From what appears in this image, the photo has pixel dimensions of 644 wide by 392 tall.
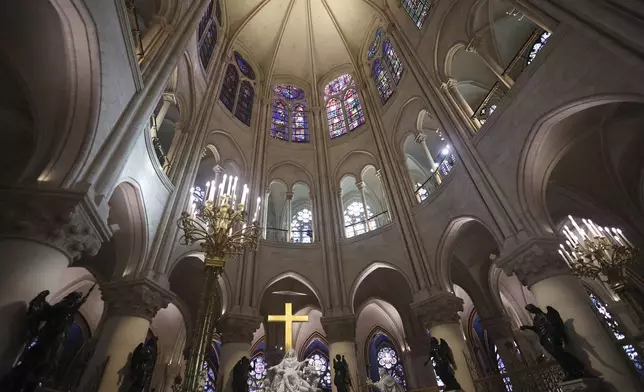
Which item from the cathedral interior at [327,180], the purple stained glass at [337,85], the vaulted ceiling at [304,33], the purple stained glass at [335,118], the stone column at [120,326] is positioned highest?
the vaulted ceiling at [304,33]

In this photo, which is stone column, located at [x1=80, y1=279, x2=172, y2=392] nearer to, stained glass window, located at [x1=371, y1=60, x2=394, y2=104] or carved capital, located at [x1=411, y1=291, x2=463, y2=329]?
carved capital, located at [x1=411, y1=291, x2=463, y2=329]

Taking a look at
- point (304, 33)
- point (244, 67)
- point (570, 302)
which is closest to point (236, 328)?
point (570, 302)

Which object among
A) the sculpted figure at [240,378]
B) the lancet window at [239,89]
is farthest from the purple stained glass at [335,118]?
the sculpted figure at [240,378]

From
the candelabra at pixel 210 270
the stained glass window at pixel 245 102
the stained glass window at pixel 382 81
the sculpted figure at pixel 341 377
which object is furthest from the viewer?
the stained glass window at pixel 245 102

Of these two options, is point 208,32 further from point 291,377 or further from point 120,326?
point 291,377

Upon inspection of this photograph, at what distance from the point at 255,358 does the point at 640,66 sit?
18.0 meters

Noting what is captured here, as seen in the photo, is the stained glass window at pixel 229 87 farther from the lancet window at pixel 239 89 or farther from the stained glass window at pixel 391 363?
the stained glass window at pixel 391 363

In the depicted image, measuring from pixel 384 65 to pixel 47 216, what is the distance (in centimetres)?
1508

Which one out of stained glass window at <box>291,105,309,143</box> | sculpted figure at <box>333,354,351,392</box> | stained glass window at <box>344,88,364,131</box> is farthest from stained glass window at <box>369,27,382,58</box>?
sculpted figure at <box>333,354,351,392</box>

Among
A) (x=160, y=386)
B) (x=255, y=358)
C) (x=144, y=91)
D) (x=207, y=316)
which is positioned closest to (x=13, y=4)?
(x=144, y=91)

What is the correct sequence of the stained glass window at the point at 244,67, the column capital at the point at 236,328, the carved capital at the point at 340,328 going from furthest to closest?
the stained glass window at the point at 244,67 → the carved capital at the point at 340,328 → the column capital at the point at 236,328

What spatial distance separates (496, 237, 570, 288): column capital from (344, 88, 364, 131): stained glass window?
34.6ft

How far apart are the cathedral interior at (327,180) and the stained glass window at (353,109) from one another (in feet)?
0.29

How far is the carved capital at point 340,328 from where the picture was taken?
11141 mm
